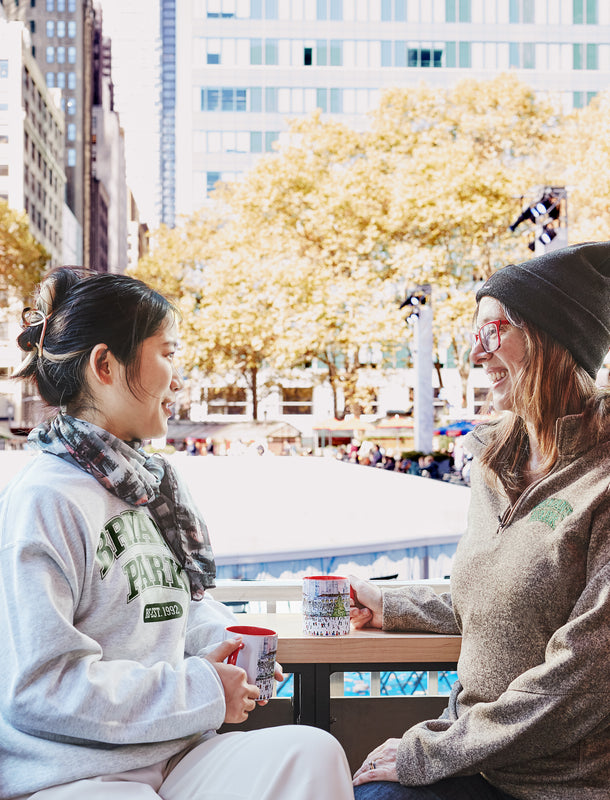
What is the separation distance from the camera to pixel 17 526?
3.93ft

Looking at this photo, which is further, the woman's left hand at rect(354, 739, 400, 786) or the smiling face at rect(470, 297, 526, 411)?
the smiling face at rect(470, 297, 526, 411)

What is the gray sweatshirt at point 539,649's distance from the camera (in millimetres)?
1324

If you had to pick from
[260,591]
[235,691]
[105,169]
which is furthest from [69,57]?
[235,691]

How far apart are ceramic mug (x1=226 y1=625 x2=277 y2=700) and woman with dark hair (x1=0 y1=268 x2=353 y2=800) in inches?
1.0

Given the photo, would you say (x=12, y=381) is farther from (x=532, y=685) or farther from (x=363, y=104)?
(x=363, y=104)

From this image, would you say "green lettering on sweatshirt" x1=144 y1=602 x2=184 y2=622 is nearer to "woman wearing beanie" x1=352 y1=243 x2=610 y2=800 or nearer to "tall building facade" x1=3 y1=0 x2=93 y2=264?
"woman wearing beanie" x1=352 y1=243 x2=610 y2=800

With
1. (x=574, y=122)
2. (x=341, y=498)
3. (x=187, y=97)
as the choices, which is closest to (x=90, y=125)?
(x=187, y=97)

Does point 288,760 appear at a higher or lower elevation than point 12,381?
lower

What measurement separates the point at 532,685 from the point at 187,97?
146ft

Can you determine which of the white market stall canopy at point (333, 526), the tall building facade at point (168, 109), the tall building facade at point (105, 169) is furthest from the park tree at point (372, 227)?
the tall building facade at point (168, 109)

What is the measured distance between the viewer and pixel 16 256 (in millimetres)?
26312

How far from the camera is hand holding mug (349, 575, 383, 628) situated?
72.7 inches

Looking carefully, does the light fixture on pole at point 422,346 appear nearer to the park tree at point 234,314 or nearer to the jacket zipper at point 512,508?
the park tree at point 234,314

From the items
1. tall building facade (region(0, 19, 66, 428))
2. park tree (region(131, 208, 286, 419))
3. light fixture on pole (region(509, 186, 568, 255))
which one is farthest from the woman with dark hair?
tall building facade (region(0, 19, 66, 428))
